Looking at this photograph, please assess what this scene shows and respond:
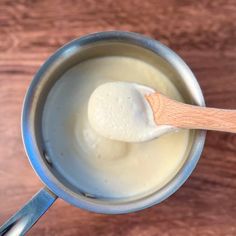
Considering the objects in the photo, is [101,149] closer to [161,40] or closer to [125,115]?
[125,115]

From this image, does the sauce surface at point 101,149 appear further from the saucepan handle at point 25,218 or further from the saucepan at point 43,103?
the saucepan handle at point 25,218

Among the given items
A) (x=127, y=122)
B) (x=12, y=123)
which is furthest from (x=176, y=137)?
(x=12, y=123)

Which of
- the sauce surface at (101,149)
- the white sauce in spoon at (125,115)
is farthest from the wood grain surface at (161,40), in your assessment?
the white sauce in spoon at (125,115)

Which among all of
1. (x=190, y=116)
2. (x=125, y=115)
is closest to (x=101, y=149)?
(x=125, y=115)

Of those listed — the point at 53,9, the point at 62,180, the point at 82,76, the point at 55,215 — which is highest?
the point at 53,9

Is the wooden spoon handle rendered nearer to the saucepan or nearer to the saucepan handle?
the saucepan

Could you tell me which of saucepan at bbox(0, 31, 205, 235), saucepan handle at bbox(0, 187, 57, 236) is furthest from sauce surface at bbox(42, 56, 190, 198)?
saucepan handle at bbox(0, 187, 57, 236)

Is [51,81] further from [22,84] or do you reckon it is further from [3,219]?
[3,219]
